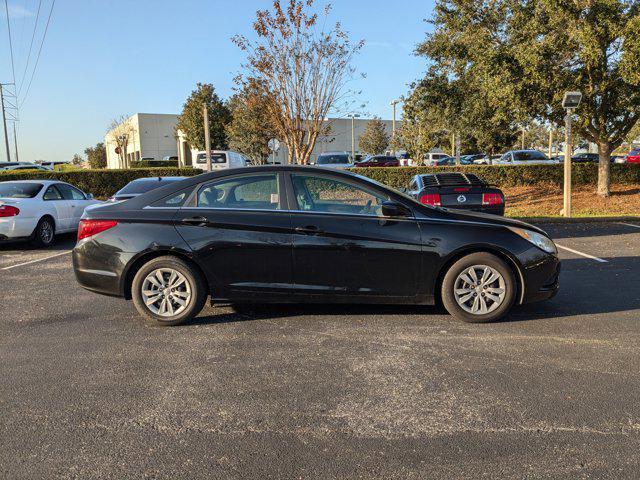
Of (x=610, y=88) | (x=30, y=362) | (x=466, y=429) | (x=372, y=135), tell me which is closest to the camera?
(x=466, y=429)

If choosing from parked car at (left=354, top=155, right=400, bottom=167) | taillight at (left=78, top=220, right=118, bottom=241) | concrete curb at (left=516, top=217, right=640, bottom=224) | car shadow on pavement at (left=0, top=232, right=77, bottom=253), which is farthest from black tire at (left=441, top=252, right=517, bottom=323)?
parked car at (left=354, top=155, right=400, bottom=167)

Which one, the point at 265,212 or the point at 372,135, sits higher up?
the point at 372,135

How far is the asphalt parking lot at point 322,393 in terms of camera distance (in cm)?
292

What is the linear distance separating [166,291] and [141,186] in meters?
6.25

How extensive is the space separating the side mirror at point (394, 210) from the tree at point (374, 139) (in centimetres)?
5335

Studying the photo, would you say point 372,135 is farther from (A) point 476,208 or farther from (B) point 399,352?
(B) point 399,352

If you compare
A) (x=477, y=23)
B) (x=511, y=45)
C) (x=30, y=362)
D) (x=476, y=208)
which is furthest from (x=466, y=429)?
(x=477, y=23)

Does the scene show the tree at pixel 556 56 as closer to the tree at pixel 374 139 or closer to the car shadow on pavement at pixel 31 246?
the car shadow on pavement at pixel 31 246

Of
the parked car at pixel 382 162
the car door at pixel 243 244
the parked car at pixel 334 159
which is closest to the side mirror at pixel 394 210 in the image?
the car door at pixel 243 244

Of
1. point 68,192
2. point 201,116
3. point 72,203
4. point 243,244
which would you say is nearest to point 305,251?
point 243,244

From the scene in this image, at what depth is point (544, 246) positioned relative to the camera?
17.7 ft

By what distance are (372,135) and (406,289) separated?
177 ft

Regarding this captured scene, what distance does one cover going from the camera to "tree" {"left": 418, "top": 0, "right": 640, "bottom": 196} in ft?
46.5

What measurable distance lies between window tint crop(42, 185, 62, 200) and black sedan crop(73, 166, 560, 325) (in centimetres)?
685
